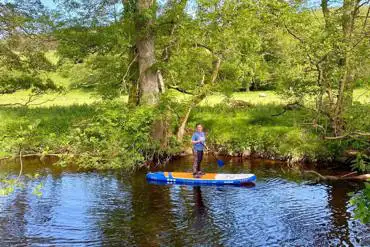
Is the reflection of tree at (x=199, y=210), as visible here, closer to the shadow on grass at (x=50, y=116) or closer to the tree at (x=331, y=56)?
the tree at (x=331, y=56)

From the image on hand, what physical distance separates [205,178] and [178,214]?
13.7 feet

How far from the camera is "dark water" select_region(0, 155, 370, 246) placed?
37.8ft

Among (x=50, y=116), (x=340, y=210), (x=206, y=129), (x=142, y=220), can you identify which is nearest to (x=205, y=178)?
(x=142, y=220)

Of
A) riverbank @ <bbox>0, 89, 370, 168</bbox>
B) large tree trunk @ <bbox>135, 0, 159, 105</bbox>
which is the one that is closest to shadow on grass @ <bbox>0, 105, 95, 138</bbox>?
riverbank @ <bbox>0, 89, 370, 168</bbox>

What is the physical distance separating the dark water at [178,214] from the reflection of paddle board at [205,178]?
468 mm

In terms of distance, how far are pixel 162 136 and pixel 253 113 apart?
6.13 meters

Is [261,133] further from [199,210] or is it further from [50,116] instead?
[50,116]

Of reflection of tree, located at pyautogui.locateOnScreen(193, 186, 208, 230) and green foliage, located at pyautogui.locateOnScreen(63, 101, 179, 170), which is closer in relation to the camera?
reflection of tree, located at pyautogui.locateOnScreen(193, 186, 208, 230)

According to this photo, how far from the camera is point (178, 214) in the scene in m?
13.6

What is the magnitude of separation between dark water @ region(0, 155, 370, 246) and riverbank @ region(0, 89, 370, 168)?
134 centimetres

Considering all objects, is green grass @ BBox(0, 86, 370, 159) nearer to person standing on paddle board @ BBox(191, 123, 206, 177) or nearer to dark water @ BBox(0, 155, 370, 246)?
dark water @ BBox(0, 155, 370, 246)

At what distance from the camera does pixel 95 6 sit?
2080 cm

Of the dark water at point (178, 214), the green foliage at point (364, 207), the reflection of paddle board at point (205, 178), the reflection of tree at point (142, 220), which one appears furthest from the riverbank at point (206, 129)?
the green foliage at point (364, 207)

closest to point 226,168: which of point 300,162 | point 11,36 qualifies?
point 300,162
